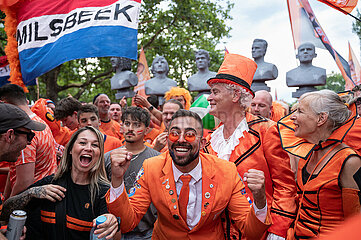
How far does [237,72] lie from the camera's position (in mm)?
3074

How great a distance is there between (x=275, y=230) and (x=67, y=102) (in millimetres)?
3568

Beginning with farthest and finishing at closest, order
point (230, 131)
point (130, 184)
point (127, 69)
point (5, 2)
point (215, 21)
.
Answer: point (215, 21) < point (127, 69) < point (5, 2) < point (130, 184) < point (230, 131)

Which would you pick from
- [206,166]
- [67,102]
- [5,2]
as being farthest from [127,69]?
[206,166]

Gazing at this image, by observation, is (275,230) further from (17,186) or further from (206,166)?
(17,186)

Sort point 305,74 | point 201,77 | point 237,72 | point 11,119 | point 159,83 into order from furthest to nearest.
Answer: point 159,83, point 201,77, point 305,74, point 237,72, point 11,119

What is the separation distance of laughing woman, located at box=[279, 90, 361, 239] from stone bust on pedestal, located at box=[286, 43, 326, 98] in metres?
4.60

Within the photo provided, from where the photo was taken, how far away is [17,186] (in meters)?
3.11

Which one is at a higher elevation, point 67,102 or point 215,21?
point 215,21

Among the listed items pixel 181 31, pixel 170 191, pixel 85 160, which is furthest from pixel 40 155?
pixel 181 31

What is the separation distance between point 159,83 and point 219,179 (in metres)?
5.89

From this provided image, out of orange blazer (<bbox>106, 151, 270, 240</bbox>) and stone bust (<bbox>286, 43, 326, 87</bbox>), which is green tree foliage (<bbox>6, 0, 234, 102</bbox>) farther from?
orange blazer (<bbox>106, 151, 270, 240</bbox>)

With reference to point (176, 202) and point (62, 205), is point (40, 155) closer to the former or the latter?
point (62, 205)

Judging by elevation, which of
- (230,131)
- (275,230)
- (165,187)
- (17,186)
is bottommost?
(275,230)

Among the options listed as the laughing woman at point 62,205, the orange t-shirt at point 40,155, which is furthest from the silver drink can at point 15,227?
the orange t-shirt at point 40,155
